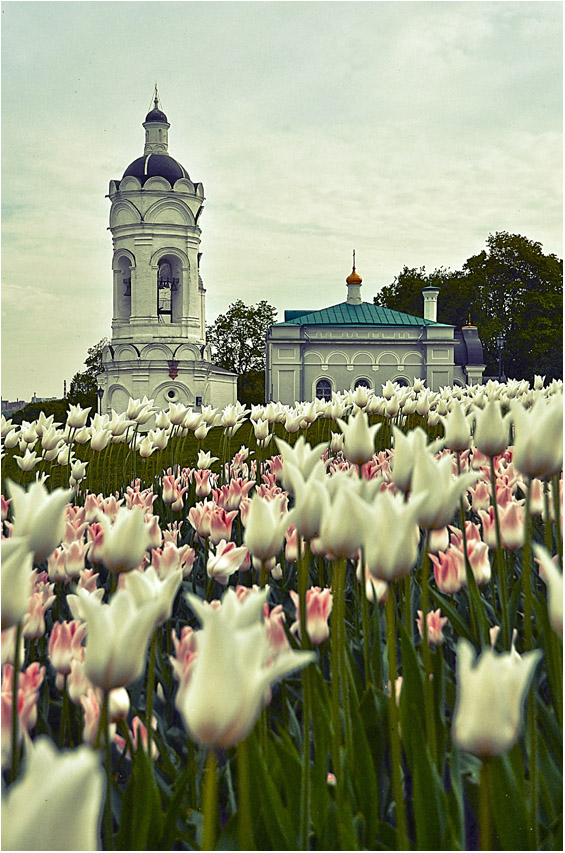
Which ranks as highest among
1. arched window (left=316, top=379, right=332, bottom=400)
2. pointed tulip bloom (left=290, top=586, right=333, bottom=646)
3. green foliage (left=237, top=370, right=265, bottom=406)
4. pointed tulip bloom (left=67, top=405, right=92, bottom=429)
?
green foliage (left=237, top=370, right=265, bottom=406)

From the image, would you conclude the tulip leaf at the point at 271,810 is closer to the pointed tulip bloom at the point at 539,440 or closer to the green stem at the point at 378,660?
the green stem at the point at 378,660

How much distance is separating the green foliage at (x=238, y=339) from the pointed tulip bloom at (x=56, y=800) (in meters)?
43.0

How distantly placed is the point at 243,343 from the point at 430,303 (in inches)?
439

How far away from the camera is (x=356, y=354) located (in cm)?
3666

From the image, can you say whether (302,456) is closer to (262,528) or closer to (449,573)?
(262,528)

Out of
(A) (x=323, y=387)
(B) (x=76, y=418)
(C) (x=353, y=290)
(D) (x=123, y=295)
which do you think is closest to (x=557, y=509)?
A: (B) (x=76, y=418)

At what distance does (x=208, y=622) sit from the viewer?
680 mm

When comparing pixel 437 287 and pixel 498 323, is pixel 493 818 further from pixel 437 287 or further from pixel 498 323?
pixel 437 287

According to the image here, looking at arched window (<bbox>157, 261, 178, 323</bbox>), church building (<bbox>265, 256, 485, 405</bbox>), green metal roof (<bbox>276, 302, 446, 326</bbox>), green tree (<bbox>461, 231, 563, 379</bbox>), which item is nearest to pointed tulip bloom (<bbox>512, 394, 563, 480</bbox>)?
green tree (<bbox>461, 231, 563, 379</bbox>)

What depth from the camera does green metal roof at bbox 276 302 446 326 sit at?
36938 millimetres

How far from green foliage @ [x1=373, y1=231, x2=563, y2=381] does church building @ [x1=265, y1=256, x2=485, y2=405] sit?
87.3 inches

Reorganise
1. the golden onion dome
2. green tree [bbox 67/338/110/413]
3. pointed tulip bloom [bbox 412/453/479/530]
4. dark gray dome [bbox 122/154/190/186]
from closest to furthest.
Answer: pointed tulip bloom [bbox 412/453/479/530], dark gray dome [bbox 122/154/190/186], the golden onion dome, green tree [bbox 67/338/110/413]

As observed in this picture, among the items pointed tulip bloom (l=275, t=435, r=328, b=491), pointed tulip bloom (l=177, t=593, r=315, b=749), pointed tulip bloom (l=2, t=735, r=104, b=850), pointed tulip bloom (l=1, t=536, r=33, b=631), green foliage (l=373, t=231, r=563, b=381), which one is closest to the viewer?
pointed tulip bloom (l=2, t=735, r=104, b=850)

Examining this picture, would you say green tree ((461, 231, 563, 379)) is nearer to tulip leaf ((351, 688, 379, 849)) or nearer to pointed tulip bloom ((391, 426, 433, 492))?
pointed tulip bloom ((391, 426, 433, 492))
